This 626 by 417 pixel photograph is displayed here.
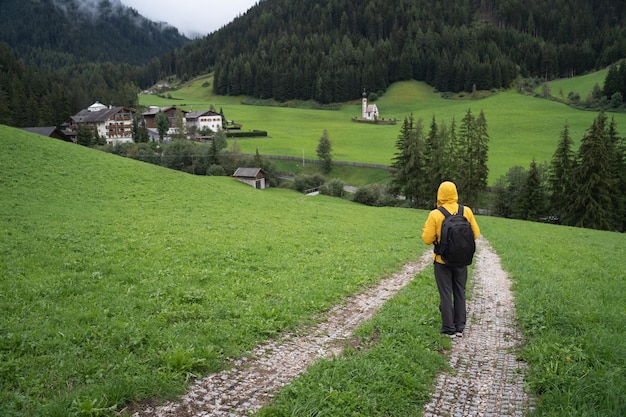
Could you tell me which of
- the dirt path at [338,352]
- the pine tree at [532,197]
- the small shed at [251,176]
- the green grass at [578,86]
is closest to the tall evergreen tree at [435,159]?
the pine tree at [532,197]

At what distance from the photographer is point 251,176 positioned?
75562mm

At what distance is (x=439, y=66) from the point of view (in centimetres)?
19050

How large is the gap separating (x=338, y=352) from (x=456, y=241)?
332 centimetres

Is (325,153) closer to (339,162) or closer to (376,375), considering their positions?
(339,162)

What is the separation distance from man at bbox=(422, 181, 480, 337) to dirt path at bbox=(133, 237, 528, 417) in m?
0.40

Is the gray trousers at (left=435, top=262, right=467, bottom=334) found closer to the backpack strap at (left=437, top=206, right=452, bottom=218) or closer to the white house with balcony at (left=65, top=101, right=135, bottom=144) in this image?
the backpack strap at (left=437, top=206, right=452, bottom=218)

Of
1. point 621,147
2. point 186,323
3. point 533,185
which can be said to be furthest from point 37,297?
point 621,147

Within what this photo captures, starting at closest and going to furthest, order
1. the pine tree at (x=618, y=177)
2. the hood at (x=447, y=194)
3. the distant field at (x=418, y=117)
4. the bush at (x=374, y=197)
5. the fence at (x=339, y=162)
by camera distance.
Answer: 1. the hood at (x=447, y=194)
2. the pine tree at (x=618, y=177)
3. the bush at (x=374, y=197)
4. the fence at (x=339, y=162)
5. the distant field at (x=418, y=117)

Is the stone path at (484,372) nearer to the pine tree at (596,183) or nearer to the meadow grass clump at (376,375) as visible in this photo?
the meadow grass clump at (376,375)

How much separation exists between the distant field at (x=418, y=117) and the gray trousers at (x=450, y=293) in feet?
234

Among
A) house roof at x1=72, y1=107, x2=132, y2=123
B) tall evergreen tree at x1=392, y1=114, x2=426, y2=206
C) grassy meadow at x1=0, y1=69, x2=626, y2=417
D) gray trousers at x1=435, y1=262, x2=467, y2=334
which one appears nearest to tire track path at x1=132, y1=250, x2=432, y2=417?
grassy meadow at x1=0, y1=69, x2=626, y2=417

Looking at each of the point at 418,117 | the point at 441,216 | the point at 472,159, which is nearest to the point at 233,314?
the point at 441,216

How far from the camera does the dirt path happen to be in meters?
6.29

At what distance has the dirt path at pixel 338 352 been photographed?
6293mm
